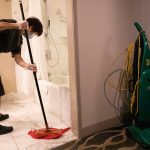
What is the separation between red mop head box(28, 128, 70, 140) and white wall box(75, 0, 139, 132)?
24cm

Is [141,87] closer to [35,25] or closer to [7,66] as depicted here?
[35,25]

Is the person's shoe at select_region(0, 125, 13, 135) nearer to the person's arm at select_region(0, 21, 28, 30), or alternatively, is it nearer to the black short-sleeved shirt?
the black short-sleeved shirt

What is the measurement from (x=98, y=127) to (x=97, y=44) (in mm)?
796

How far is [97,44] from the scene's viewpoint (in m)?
2.15

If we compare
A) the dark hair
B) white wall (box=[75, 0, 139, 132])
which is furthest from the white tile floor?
the dark hair

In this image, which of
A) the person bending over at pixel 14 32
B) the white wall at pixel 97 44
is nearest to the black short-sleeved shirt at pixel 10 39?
the person bending over at pixel 14 32

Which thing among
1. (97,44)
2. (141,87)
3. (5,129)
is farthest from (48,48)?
(141,87)

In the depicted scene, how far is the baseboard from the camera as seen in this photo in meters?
2.16

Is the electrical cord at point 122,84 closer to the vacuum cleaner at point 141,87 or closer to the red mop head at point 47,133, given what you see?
the vacuum cleaner at point 141,87

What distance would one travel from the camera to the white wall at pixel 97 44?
6.72 feet

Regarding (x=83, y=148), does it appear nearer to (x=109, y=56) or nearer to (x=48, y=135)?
(x=48, y=135)

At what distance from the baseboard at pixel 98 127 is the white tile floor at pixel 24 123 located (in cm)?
10

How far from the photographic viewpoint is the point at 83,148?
6.36 ft

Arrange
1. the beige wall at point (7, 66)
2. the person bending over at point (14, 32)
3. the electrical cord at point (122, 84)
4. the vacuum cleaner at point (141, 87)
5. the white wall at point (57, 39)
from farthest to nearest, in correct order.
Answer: the beige wall at point (7, 66) → the white wall at point (57, 39) → the electrical cord at point (122, 84) → the person bending over at point (14, 32) → the vacuum cleaner at point (141, 87)
